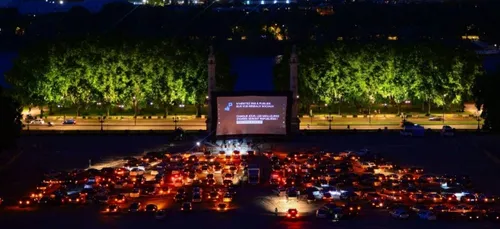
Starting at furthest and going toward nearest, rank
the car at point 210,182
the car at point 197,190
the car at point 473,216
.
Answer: the car at point 210,182, the car at point 197,190, the car at point 473,216

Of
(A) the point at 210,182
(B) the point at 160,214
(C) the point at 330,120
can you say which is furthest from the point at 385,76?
(B) the point at 160,214

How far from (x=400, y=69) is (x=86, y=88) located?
59.3ft

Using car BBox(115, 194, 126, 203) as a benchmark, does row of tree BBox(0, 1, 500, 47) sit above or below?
above

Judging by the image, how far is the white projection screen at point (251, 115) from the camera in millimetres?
47750

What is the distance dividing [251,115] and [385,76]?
14.3m

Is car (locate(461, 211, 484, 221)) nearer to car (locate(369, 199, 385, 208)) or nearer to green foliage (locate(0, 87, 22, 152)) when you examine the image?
car (locate(369, 199, 385, 208))

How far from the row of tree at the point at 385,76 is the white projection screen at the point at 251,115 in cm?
1136

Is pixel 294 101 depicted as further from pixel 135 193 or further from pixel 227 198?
pixel 135 193

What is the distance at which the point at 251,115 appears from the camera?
1880 inches

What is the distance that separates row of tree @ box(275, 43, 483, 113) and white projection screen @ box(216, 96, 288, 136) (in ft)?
37.3

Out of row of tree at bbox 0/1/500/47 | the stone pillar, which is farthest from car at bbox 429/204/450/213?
row of tree at bbox 0/1/500/47

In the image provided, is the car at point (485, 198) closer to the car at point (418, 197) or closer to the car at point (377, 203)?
the car at point (418, 197)

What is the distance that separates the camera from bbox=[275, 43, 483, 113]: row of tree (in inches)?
2331

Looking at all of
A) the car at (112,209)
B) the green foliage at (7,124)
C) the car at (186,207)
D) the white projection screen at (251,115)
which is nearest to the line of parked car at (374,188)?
the car at (186,207)
